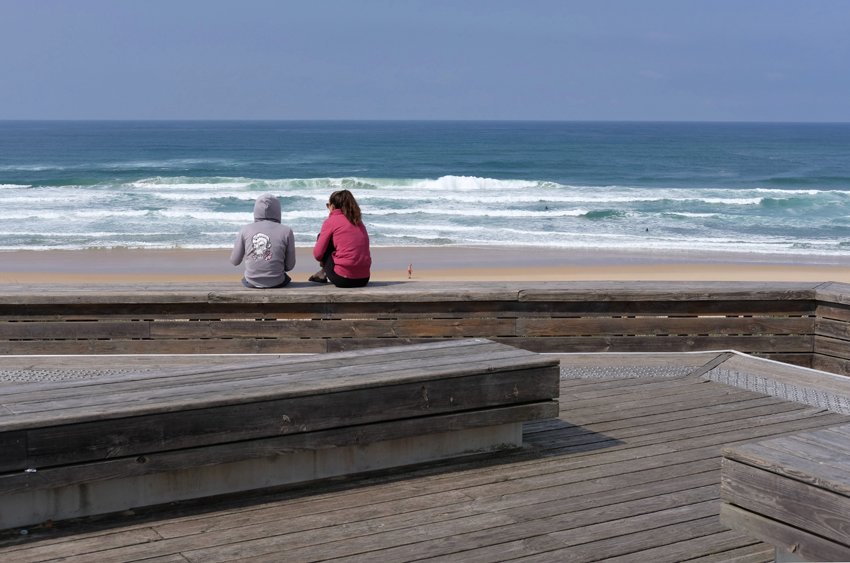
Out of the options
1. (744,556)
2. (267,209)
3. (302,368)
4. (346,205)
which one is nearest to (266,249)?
(267,209)

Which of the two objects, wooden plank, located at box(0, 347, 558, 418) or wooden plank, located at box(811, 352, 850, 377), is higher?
wooden plank, located at box(0, 347, 558, 418)

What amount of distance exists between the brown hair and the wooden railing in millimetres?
852

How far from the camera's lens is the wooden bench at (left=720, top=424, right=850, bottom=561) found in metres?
2.94

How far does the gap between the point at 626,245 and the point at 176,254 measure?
33.2 feet

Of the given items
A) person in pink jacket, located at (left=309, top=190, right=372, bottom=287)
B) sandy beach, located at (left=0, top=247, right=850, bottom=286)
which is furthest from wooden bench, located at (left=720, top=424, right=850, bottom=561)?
sandy beach, located at (left=0, top=247, right=850, bottom=286)

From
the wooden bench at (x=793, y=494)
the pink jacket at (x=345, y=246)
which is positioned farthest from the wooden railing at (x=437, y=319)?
the wooden bench at (x=793, y=494)

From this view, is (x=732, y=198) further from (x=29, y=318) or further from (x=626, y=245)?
(x=29, y=318)

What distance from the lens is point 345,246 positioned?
23.7 feet

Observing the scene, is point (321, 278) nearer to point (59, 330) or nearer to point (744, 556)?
point (59, 330)

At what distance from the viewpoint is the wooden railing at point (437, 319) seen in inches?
259

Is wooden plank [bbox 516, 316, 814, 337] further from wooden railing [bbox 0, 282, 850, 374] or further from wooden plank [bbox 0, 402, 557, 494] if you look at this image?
wooden plank [bbox 0, 402, 557, 494]

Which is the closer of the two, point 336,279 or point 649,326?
point 649,326

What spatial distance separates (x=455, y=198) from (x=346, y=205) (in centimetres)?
2960

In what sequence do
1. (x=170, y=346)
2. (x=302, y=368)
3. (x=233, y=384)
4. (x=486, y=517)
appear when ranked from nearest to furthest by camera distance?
(x=486, y=517)
(x=233, y=384)
(x=302, y=368)
(x=170, y=346)
